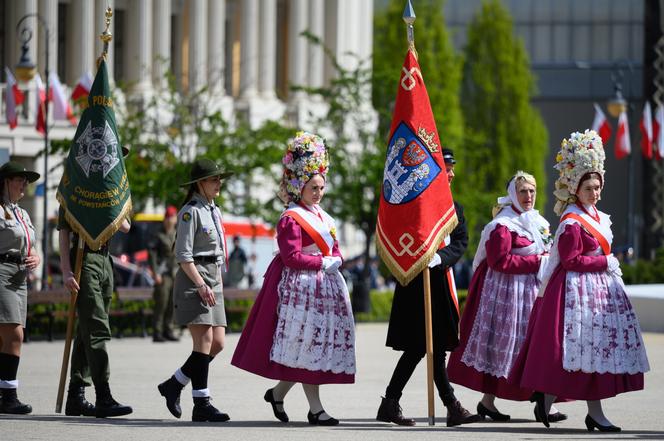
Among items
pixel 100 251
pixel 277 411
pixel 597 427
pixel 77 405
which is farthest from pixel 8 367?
pixel 597 427

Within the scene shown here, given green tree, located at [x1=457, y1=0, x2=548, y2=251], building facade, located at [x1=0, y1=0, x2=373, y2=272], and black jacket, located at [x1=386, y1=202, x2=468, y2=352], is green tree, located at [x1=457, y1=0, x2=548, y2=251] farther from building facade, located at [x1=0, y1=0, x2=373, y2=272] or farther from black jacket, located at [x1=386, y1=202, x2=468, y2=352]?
black jacket, located at [x1=386, y1=202, x2=468, y2=352]

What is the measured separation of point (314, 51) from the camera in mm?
57656

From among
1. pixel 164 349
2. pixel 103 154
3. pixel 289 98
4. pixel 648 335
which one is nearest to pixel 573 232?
pixel 103 154

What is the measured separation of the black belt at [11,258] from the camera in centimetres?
1384

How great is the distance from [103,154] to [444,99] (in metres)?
44.5

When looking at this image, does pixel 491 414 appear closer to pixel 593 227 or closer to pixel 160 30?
pixel 593 227

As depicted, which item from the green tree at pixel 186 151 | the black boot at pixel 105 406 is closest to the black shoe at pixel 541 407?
the black boot at pixel 105 406

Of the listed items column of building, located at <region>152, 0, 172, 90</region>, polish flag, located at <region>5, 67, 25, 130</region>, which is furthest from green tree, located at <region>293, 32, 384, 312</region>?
column of building, located at <region>152, 0, 172, 90</region>

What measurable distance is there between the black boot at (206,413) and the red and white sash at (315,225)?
139cm

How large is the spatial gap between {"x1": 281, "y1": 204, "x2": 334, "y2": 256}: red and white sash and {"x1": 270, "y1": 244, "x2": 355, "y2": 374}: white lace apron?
0.07m

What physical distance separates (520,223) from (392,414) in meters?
1.87

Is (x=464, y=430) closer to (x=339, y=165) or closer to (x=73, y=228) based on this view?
(x=73, y=228)

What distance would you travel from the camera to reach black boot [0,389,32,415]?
45.0 feet

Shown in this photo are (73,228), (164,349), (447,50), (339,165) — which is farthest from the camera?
(447,50)
